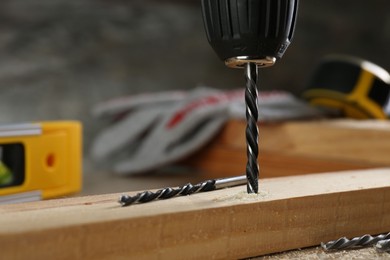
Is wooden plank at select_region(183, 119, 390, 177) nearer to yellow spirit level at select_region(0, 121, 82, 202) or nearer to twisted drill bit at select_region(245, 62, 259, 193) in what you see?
yellow spirit level at select_region(0, 121, 82, 202)

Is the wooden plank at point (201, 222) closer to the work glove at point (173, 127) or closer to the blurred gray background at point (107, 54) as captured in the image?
the work glove at point (173, 127)

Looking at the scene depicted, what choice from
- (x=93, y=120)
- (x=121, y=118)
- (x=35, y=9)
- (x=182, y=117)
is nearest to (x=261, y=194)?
(x=182, y=117)

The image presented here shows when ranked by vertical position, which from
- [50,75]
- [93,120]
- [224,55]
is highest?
[224,55]

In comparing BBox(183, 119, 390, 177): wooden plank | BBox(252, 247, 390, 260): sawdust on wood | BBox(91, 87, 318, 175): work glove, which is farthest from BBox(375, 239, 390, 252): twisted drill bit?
BBox(91, 87, 318, 175): work glove

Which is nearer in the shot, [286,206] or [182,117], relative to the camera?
[286,206]

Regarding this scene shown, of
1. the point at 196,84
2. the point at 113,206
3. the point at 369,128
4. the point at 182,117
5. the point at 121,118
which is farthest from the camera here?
the point at 196,84

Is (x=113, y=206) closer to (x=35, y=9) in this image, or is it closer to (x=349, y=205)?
(x=349, y=205)

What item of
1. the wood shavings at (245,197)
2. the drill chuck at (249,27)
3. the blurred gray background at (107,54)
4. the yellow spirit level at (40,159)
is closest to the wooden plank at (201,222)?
the wood shavings at (245,197)

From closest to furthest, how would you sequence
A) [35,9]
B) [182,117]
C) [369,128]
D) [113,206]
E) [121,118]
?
[113,206], [369,128], [182,117], [121,118], [35,9]
